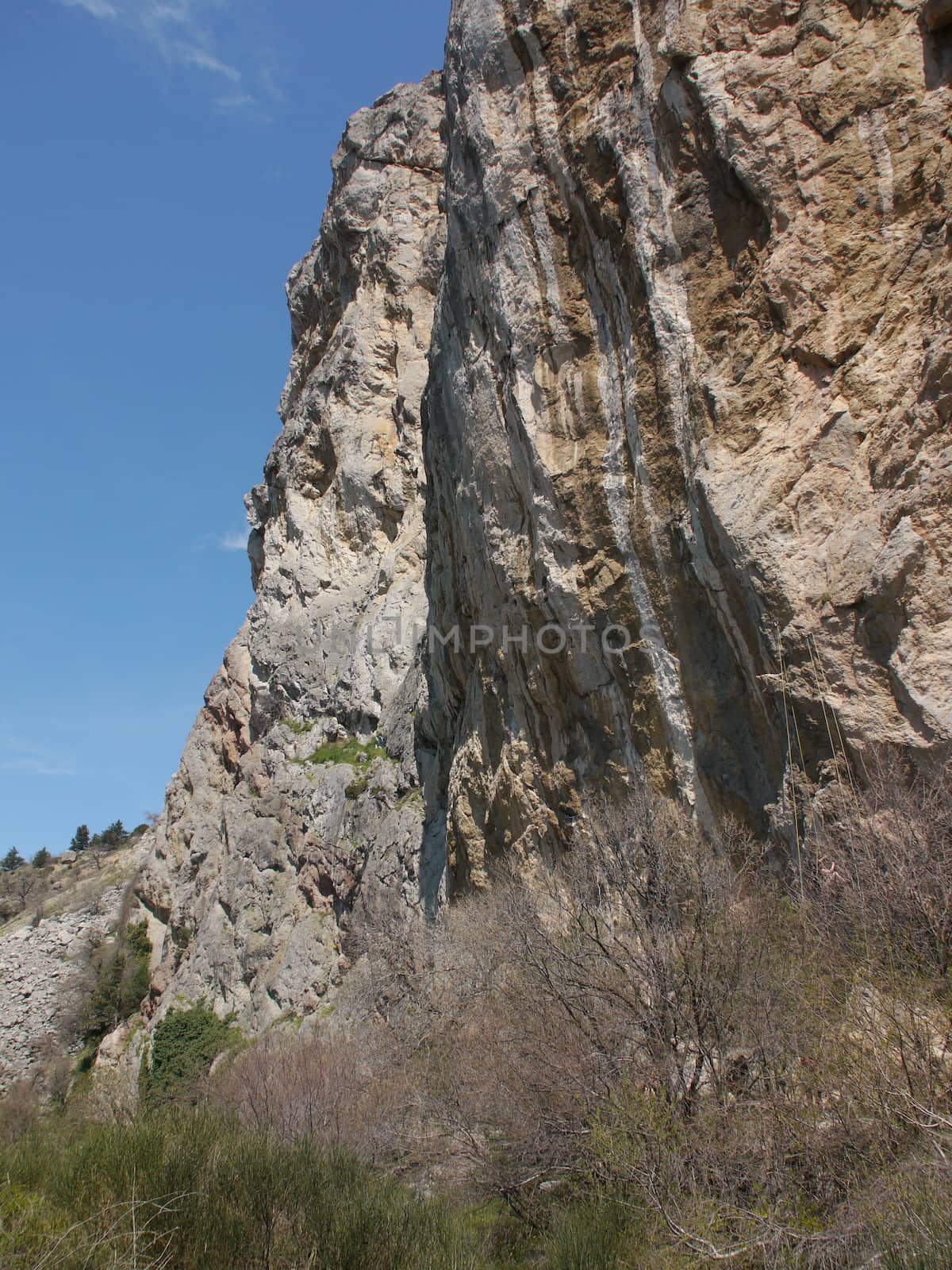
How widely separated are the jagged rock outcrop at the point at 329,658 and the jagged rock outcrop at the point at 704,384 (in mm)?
9732

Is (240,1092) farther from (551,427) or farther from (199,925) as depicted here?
(551,427)

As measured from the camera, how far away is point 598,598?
45.0 ft

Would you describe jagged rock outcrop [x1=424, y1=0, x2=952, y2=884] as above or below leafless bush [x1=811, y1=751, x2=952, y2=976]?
above

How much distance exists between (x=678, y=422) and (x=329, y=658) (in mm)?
21443

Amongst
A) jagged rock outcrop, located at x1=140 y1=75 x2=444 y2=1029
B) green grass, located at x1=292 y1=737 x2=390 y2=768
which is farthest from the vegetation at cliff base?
green grass, located at x1=292 y1=737 x2=390 y2=768

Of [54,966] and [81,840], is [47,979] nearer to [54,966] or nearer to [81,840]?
[54,966]

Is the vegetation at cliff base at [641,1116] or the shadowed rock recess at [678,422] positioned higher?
the shadowed rock recess at [678,422]

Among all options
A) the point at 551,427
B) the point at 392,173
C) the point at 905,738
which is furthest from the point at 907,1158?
the point at 392,173

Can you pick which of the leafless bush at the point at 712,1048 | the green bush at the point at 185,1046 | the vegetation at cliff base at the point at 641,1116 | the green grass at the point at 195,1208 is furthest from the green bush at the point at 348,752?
the green grass at the point at 195,1208

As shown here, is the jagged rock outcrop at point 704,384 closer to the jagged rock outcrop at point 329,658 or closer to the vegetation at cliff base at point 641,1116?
the vegetation at cliff base at point 641,1116

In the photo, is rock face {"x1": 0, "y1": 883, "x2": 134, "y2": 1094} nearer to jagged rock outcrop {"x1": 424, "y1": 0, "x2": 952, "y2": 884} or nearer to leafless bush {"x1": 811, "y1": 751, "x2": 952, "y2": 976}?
jagged rock outcrop {"x1": 424, "y1": 0, "x2": 952, "y2": 884}

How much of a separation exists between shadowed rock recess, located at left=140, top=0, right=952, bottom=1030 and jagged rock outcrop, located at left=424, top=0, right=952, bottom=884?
0.13 feet

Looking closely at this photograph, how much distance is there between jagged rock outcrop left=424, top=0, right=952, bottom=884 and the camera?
980cm

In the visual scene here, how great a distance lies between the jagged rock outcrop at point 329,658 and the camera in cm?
2533
